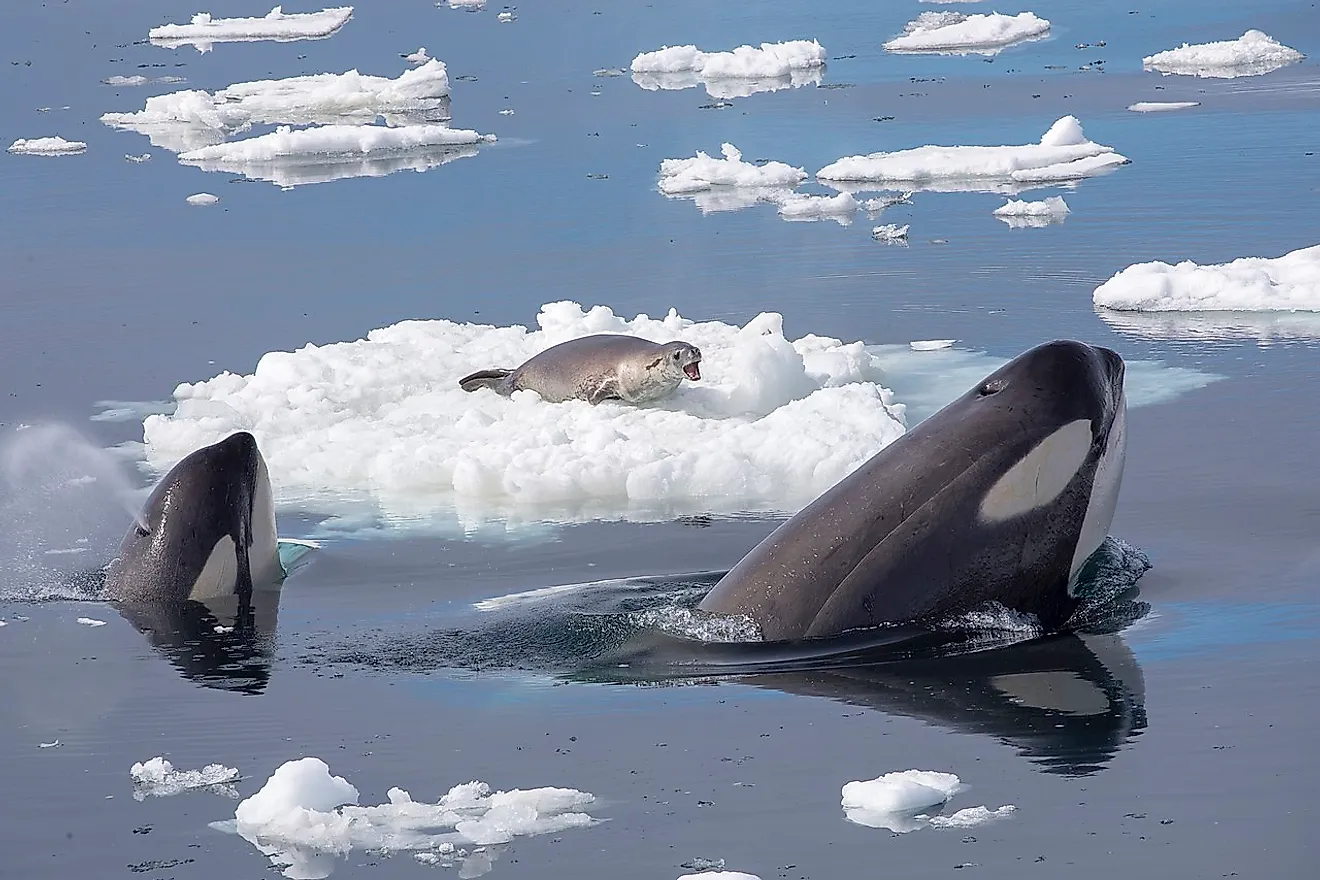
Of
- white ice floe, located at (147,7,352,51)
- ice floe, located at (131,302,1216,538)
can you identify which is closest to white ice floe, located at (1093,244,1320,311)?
ice floe, located at (131,302,1216,538)

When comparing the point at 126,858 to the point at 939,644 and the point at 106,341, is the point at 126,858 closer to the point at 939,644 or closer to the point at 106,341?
the point at 939,644

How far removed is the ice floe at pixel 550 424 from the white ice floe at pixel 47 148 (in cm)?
1454

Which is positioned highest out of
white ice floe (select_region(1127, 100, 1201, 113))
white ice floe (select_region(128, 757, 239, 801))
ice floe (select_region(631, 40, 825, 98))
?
ice floe (select_region(631, 40, 825, 98))

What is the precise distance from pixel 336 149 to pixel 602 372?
14.8 m

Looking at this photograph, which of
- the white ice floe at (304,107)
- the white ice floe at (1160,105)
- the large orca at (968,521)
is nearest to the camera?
the large orca at (968,521)

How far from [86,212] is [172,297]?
5793mm

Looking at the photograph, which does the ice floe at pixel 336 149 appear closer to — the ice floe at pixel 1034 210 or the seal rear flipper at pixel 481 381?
the ice floe at pixel 1034 210

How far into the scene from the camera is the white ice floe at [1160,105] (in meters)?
28.2

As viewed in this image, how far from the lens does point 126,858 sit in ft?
24.1

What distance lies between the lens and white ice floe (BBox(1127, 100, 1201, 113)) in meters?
28.2

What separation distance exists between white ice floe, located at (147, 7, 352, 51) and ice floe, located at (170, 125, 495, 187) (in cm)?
1391

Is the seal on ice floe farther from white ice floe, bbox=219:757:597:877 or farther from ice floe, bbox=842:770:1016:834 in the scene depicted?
ice floe, bbox=842:770:1016:834

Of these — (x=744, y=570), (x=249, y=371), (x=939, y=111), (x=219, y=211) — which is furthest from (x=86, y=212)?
(x=744, y=570)

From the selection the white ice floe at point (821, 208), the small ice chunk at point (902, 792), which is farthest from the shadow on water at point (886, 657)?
the white ice floe at point (821, 208)
